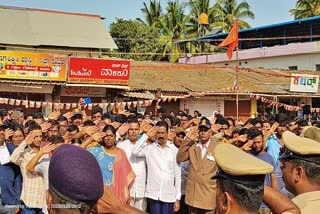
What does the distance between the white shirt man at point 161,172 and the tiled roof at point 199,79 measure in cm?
1501

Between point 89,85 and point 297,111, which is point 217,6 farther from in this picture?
point 89,85

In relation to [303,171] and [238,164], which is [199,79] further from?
[238,164]

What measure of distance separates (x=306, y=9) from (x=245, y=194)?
38.7 metres

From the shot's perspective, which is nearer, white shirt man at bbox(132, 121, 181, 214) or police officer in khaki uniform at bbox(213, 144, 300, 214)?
police officer in khaki uniform at bbox(213, 144, 300, 214)

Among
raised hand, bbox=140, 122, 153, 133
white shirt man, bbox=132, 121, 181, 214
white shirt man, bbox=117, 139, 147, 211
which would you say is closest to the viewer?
white shirt man, bbox=132, 121, 181, 214

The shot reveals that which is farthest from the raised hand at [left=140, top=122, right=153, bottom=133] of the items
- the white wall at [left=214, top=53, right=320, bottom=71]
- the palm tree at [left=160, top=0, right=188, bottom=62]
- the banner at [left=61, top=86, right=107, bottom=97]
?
the palm tree at [left=160, top=0, right=188, bottom=62]

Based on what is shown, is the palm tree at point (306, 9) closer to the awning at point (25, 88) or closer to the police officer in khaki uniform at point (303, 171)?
the awning at point (25, 88)

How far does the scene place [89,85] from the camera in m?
Result: 20.3

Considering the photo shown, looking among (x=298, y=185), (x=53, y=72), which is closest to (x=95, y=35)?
(x=53, y=72)

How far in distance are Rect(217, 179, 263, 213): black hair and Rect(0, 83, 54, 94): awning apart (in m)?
18.1

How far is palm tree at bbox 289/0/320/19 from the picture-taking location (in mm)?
37625

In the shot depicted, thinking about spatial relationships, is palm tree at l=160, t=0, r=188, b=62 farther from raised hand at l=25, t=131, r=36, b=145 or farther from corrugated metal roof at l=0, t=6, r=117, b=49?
raised hand at l=25, t=131, r=36, b=145

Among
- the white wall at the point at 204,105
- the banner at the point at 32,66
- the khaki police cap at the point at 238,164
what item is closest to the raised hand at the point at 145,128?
the khaki police cap at the point at 238,164

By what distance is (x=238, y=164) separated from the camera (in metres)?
2.13
